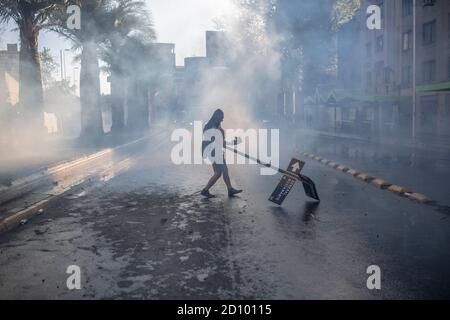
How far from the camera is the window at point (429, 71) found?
31.9 meters

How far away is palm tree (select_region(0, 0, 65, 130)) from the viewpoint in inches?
771

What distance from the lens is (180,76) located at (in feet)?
307

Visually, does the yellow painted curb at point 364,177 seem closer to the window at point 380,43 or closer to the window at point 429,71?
the window at point 429,71

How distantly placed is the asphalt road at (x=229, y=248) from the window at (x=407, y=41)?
29884 millimetres

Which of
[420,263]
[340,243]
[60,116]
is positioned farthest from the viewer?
[60,116]

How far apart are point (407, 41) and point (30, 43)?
91.9 feet

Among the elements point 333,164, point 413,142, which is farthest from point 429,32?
point 333,164

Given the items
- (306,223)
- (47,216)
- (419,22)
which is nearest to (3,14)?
(47,216)

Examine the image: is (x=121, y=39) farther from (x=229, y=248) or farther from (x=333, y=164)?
(x=229, y=248)

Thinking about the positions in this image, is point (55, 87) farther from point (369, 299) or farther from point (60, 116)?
point (369, 299)

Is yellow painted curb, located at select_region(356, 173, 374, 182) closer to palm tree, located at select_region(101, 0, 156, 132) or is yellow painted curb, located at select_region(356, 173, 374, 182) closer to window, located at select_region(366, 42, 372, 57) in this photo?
palm tree, located at select_region(101, 0, 156, 132)

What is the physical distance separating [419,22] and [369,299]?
1326 inches

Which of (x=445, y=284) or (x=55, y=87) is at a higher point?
(x=55, y=87)

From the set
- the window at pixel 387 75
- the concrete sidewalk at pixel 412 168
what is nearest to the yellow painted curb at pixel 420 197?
the concrete sidewalk at pixel 412 168
